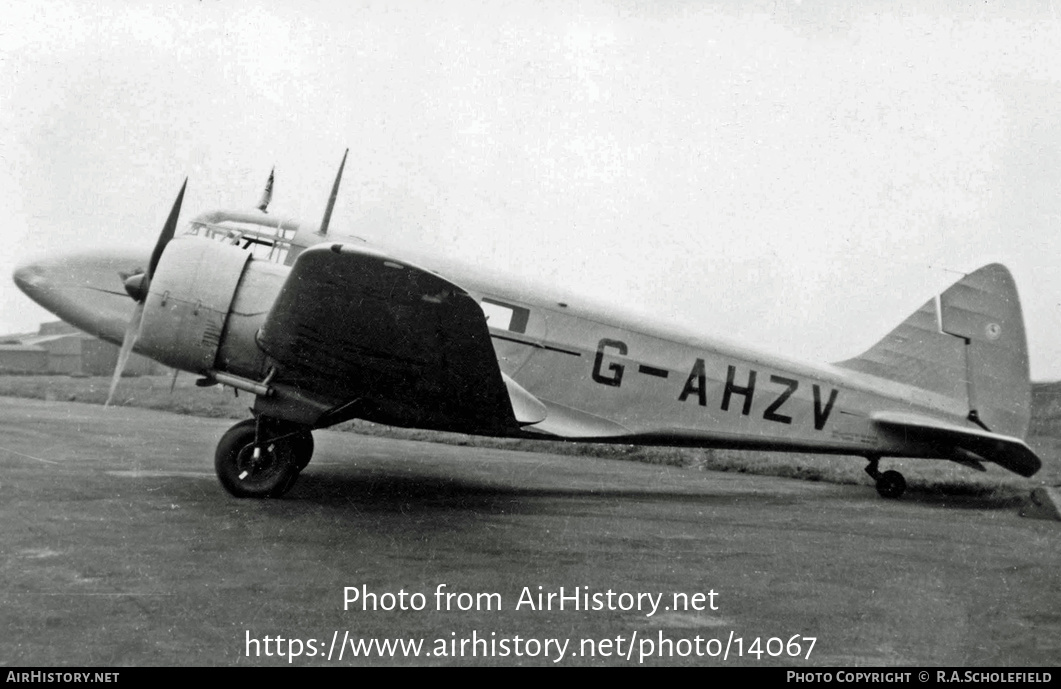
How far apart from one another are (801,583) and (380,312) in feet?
10.4

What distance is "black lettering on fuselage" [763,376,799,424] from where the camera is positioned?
25.0 ft

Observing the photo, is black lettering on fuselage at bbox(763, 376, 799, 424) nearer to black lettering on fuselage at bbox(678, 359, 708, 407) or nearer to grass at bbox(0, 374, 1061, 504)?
black lettering on fuselage at bbox(678, 359, 708, 407)

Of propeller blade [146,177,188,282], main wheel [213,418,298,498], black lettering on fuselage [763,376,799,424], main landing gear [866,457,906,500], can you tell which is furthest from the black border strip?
propeller blade [146,177,188,282]

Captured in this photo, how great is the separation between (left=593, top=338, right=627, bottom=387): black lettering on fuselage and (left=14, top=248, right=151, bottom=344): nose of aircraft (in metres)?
4.21

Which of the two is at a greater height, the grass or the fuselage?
the fuselage

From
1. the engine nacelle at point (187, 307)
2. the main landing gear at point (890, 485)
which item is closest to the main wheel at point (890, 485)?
the main landing gear at point (890, 485)

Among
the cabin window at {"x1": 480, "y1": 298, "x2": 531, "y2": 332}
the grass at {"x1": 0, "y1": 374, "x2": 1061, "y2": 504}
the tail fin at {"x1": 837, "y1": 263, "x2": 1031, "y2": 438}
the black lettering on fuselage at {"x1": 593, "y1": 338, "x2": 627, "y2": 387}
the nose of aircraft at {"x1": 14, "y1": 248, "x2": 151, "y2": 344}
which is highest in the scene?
the tail fin at {"x1": 837, "y1": 263, "x2": 1031, "y2": 438}

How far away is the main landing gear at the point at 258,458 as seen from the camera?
595 centimetres

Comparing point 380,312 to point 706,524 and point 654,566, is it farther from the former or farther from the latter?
point 706,524

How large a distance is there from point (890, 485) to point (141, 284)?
7.53m

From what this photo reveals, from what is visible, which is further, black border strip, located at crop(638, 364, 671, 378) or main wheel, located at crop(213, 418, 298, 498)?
black border strip, located at crop(638, 364, 671, 378)

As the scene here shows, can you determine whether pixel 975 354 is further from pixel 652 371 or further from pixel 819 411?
pixel 652 371

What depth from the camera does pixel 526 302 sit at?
720 centimetres

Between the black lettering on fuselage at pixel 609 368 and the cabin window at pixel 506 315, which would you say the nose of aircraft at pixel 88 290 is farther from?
the black lettering on fuselage at pixel 609 368
